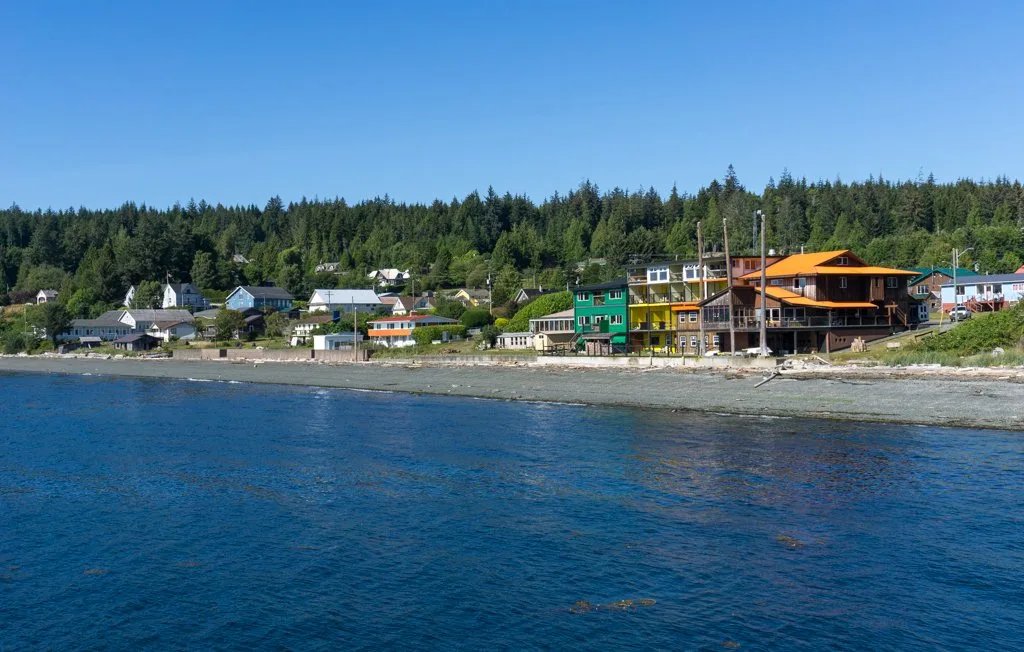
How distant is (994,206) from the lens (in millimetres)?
133125

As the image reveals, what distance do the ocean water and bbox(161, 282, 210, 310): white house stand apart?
330 ft

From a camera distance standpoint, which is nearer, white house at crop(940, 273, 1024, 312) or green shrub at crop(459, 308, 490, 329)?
white house at crop(940, 273, 1024, 312)

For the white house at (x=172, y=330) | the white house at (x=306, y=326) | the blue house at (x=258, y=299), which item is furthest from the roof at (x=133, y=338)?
the blue house at (x=258, y=299)

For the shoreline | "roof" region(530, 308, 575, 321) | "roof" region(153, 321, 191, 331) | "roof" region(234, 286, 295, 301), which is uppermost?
"roof" region(234, 286, 295, 301)

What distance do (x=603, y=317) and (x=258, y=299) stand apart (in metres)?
66.9

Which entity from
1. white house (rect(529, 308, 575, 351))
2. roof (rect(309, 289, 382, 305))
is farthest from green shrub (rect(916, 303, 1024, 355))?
roof (rect(309, 289, 382, 305))

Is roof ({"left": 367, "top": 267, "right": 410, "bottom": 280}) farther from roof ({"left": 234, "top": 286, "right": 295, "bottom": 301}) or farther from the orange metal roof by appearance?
the orange metal roof

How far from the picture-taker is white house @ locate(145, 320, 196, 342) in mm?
104875

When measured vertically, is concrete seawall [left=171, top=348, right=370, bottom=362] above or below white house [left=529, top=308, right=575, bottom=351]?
below

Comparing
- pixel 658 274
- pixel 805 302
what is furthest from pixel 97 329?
pixel 805 302

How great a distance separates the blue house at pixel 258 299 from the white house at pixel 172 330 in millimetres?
11392

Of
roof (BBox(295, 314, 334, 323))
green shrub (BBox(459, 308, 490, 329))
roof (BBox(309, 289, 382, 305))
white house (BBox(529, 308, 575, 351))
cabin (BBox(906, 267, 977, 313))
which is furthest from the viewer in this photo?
roof (BBox(309, 289, 382, 305))

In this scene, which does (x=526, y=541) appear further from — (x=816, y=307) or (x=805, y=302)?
(x=805, y=302)

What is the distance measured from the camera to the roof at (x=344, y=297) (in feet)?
378
